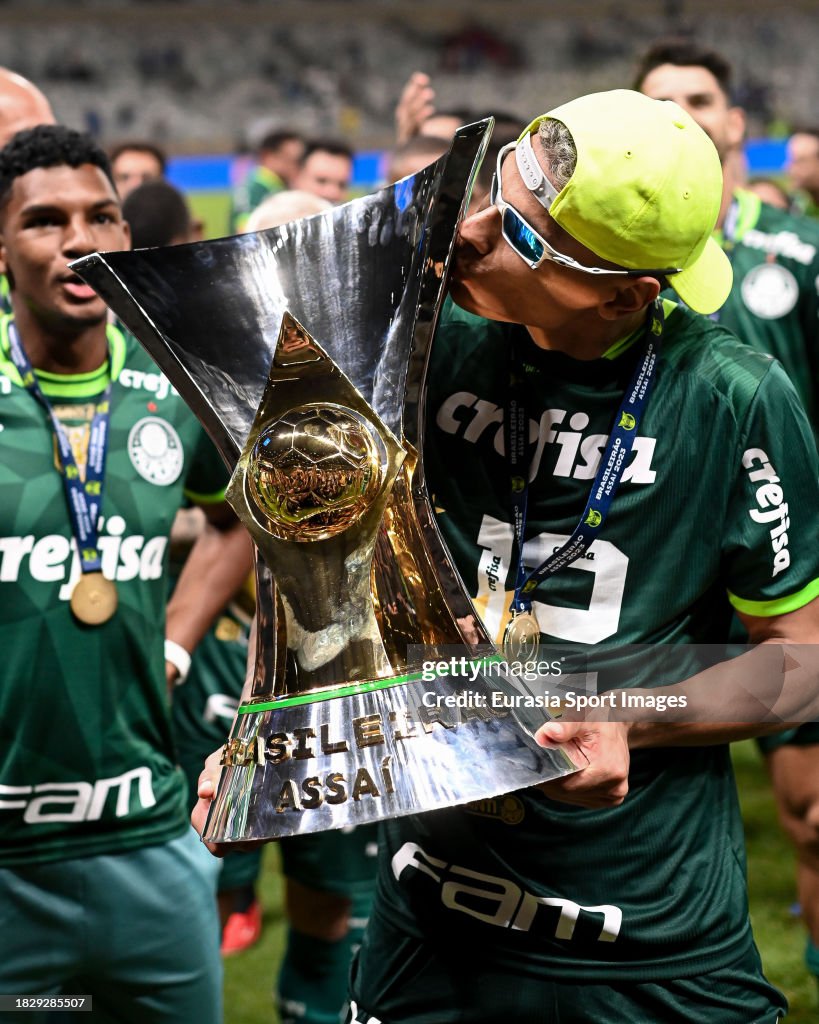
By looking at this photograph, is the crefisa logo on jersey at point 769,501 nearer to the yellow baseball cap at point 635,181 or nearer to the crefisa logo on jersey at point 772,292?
the yellow baseball cap at point 635,181

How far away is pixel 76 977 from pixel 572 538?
1.32m

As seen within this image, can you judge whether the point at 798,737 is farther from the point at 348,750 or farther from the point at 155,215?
the point at 155,215

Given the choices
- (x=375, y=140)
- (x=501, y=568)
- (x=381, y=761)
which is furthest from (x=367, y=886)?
(x=375, y=140)

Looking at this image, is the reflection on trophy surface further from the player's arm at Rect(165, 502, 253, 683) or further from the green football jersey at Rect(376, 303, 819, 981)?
the player's arm at Rect(165, 502, 253, 683)

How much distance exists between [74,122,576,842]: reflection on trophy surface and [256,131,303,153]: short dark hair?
861 centimetres

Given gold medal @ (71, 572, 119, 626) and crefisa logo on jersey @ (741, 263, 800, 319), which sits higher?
crefisa logo on jersey @ (741, 263, 800, 319)

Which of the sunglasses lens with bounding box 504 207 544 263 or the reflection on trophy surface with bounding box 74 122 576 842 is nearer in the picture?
the reflection on trophy surface with bounding box 74 122 576 842

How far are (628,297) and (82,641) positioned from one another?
3.97ft

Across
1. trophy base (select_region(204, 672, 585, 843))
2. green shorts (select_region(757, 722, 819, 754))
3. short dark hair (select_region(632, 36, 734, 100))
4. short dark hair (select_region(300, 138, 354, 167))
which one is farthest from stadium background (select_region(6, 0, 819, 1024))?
trophy base (select_region(204, 672, 585, 843))

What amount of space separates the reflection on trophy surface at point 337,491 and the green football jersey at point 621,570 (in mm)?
252

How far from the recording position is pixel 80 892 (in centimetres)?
238

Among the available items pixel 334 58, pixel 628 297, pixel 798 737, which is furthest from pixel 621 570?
pixel 334 58

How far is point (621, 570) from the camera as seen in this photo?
5.98 ft

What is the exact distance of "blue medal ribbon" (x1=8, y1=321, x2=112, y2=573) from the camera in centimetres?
239
